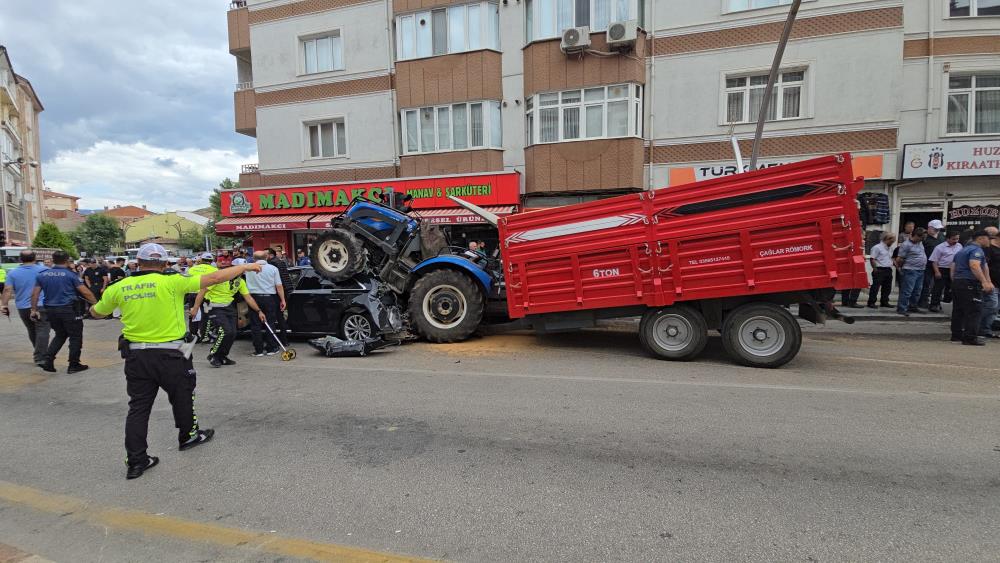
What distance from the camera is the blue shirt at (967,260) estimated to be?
7414 mm

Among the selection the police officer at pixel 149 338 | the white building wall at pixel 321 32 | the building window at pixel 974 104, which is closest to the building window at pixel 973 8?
the building window at pixel 974 104

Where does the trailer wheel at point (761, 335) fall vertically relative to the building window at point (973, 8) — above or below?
below

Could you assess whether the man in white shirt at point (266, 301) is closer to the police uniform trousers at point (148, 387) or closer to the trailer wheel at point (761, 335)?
the police uniform trousers at point (148, 387)

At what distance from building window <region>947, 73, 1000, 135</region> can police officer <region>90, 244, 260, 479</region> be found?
54.3ft

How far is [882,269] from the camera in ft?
35.7

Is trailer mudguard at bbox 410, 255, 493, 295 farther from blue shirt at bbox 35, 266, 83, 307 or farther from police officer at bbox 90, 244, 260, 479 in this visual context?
blue shirt at bbox 35, 266, 83, 307

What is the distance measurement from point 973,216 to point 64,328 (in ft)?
62.1

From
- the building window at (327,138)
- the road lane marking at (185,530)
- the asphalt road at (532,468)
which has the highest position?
the building window at (327,138)

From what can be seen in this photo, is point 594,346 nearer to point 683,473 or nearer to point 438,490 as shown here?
point 683,473

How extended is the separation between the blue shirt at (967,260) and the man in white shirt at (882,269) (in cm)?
325

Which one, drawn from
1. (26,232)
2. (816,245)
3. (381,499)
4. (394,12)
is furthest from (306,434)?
(26,232)

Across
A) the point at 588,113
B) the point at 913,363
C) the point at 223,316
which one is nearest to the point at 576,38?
the point at 588,113

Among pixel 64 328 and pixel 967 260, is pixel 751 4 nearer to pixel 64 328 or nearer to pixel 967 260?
pixel 967 260

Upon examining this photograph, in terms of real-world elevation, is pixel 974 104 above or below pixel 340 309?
above
